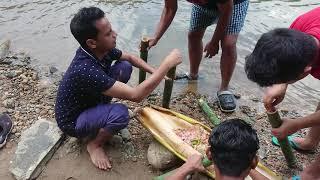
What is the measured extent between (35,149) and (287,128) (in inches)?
82.6

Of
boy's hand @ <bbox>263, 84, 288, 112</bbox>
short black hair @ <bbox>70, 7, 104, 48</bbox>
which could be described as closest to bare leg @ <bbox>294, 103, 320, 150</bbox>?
boy's hand @ <bbox>263, 84, 288, 112</bbox>

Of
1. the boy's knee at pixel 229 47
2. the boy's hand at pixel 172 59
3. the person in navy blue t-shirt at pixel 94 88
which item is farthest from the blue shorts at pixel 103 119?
the boy's knee at pixel 229 47

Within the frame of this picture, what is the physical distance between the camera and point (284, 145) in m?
3.25

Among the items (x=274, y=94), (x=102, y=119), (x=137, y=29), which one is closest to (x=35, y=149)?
(x=102, y=119)

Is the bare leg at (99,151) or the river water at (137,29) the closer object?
the bare leg at (99,151)

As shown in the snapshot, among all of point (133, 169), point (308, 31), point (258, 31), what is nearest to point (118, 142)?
point (133, 169)

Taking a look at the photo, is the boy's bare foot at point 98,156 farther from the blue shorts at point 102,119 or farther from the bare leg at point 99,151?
the blue shorts at point 102,119

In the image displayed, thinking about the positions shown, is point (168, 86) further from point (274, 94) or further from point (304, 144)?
point (304, 144)

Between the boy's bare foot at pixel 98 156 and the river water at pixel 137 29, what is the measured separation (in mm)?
1609

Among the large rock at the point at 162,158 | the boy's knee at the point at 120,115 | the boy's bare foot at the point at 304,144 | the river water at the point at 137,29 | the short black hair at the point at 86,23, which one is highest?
the short black hair at the point at 86,23

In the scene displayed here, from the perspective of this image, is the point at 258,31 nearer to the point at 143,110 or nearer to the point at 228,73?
the point at 228,73

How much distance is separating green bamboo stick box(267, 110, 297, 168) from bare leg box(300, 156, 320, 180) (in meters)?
0.18

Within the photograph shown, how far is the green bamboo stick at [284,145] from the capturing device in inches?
114

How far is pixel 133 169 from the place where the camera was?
3.36 meters
